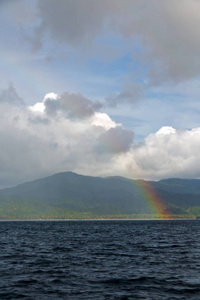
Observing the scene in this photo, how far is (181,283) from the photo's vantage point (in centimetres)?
3759

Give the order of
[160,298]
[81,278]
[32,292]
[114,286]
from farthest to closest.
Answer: [81,278], [114,286], [32,292], [160,298]

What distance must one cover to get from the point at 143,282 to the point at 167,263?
15033 mm

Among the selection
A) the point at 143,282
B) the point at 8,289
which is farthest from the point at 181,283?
the point at 8,289

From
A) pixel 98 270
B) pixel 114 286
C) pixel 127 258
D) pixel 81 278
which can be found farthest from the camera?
pixel 127 258

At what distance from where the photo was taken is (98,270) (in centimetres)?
4522

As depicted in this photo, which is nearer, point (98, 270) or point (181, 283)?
point (181, 283)

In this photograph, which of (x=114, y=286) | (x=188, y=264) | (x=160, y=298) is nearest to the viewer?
(x=160, y=298)

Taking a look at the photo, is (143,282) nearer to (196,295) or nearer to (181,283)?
(181,283)

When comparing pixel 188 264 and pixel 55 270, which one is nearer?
pixel 55 270

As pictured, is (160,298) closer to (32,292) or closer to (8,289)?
(32,292)

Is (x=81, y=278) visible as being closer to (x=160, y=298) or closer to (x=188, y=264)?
(x=160, y=298)

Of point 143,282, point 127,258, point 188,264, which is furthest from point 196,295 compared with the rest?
point 127,258

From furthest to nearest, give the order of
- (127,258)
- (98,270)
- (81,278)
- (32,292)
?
(127,258) → (98,270) → (81,278) → (32,292)

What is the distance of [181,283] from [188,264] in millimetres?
13684
